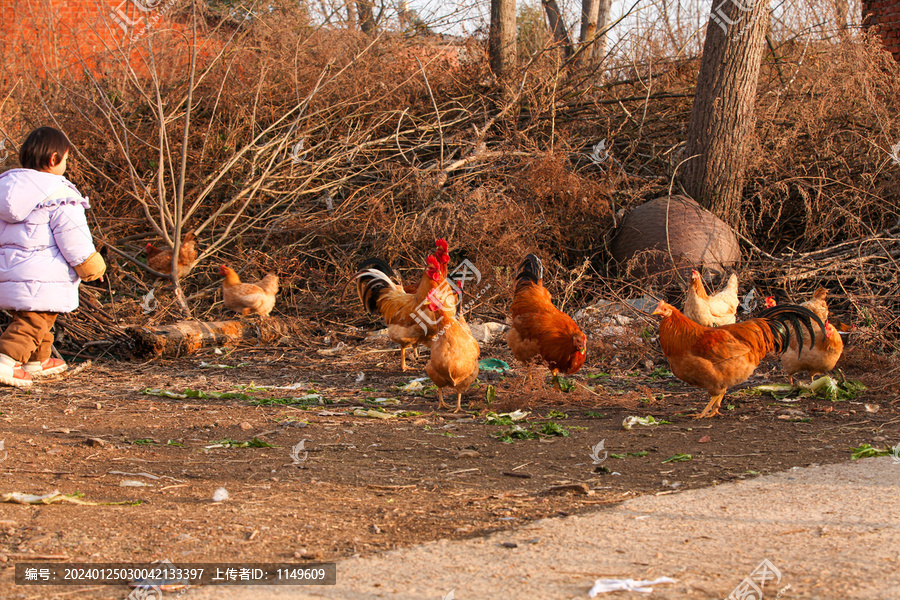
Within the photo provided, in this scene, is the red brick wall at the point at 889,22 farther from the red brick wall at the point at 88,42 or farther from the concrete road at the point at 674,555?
the concrete road at the point at 674,555

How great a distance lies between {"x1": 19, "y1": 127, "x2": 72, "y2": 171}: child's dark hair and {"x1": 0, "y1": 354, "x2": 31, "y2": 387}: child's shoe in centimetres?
153

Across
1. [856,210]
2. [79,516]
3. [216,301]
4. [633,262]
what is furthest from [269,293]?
[856,210]

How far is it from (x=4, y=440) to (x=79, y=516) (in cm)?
157

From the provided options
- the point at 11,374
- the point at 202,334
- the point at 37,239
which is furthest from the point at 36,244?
the point at 202,334

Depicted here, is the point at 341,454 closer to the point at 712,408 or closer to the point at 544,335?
the point at 544,335

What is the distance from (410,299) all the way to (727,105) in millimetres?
5241

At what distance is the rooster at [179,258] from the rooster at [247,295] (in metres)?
0.54

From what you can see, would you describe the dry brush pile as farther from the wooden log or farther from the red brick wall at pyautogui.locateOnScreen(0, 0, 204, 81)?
the wooden log

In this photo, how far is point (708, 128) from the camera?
9391 mm

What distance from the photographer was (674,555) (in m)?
2.67

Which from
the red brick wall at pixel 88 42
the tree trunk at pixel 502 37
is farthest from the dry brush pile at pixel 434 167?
the red brick wall at pixel 88 42

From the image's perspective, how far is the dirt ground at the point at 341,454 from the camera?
291 centimetres

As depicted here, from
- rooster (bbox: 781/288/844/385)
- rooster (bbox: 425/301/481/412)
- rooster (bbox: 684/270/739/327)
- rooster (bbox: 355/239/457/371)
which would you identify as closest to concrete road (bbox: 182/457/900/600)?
rooster (bbox: 425/301/481/412)

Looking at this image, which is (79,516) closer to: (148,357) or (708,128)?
(148,357)
